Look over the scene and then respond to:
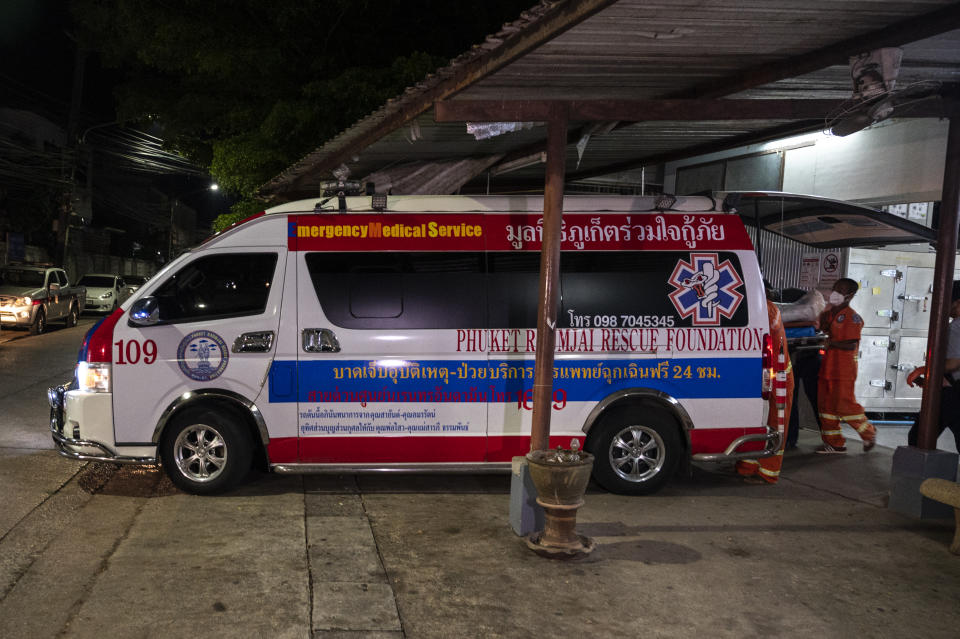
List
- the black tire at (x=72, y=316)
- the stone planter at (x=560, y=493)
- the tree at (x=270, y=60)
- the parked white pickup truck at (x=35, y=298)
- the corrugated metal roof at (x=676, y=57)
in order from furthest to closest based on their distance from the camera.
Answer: the black tire at (x=72, y=316)
the parked white pickup truck at (x=35, y=298)
the tree at (x=270, y=60)
the stone planter at (x=560, y=493)
the corrugated metal roof at (x=676, y=57)

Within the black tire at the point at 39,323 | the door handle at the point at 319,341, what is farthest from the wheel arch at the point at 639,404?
the black tire at the point at 39,323

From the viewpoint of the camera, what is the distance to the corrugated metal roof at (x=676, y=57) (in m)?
4.43

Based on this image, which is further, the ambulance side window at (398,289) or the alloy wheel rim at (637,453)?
the alloy wheel rim at (637,453)

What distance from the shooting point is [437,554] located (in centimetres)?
511

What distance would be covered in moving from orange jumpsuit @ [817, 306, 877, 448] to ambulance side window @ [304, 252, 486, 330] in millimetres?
4442

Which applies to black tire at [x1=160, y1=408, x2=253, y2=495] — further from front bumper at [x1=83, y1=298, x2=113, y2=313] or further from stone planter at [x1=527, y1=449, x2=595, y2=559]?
front bumper at [x1=83, y1=298, x2=113, y2=313]

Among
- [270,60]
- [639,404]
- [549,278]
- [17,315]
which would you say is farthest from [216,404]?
[17,315]

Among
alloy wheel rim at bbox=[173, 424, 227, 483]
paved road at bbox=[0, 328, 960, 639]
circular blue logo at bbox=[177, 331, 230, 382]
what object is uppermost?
circular blue logo at bbox=[177, 331, 230, 382]

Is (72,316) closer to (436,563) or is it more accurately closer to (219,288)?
(219,288)

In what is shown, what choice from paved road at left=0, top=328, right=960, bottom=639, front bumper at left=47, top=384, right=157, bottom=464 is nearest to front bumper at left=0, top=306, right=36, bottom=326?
paved road at left=0, top=328, right=960, bottom=639

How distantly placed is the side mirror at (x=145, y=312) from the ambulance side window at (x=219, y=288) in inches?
1.8

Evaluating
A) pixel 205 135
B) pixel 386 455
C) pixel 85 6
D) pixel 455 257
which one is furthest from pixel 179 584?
pixel 85 6

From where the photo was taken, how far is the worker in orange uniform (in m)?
8.41

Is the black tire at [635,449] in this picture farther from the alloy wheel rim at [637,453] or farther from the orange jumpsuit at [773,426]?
the orange jumpsuit at [773,426]
